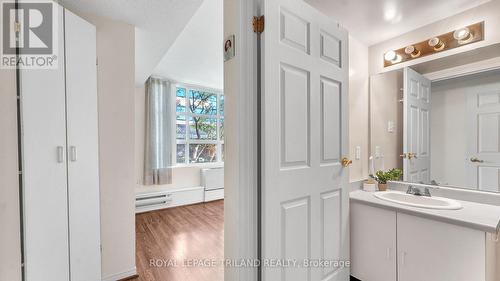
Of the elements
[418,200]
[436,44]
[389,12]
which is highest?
[389,12]

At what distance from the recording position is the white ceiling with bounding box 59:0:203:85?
1640 millimetres

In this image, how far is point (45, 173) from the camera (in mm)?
1274

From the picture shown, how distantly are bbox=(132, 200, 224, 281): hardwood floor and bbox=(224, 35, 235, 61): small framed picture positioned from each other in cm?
183

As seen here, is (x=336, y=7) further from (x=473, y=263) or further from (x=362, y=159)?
(x=473, y=263)

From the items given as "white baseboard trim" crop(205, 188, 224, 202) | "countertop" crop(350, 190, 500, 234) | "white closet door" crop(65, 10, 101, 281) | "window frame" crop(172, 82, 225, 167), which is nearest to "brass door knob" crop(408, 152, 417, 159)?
"countertop" crop(350, 190, 500, 234)

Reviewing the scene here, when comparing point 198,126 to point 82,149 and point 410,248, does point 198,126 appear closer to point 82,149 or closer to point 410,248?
point 82,149

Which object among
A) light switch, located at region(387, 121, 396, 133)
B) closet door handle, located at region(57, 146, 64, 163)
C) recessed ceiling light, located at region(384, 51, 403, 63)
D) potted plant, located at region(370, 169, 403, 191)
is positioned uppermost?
recessed ceiling light, located at region(384, 51, 403, 63)

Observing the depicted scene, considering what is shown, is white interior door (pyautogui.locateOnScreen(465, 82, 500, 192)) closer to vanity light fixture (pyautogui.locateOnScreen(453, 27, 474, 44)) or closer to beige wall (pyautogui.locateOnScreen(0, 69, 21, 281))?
vanity light fixture (pyautogui.locateOnScreen(453, 27, 474, 44))

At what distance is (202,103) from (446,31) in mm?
4218

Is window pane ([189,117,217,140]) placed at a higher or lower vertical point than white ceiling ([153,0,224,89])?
lower

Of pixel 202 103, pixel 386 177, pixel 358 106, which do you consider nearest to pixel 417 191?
pixel 386 177

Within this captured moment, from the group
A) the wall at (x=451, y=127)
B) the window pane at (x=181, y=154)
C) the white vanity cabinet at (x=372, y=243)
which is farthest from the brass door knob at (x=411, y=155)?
the window pane at (x=181, y=154)

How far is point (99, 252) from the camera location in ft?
5.40

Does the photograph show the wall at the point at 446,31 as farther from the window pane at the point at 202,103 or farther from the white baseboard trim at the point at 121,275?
the window pane at the point at 202,103
